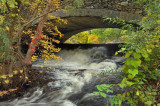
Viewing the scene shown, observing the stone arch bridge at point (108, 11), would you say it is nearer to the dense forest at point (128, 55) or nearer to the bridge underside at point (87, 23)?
the bridge underside at point (87, 23)

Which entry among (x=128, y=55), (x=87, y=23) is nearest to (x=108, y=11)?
(x=87, y=23)

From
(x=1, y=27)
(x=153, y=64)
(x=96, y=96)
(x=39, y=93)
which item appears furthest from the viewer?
(x=39, y=93)

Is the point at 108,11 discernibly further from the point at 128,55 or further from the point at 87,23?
the point at 128,55

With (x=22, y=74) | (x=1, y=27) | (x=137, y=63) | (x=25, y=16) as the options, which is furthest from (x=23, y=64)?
(x=137, y=63)

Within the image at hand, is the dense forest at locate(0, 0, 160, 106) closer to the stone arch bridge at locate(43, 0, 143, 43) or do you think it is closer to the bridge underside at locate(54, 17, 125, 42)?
the stone arch bridge at locate(43, 0, 143, 43)

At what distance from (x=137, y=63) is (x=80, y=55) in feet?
29.7

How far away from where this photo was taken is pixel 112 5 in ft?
20.1

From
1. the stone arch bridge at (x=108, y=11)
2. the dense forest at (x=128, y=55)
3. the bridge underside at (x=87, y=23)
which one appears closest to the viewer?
the dense forest at (x=128, y=55)

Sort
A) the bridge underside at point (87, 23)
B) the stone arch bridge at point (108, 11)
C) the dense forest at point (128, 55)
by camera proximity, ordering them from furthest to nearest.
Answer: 1. the bridge underside at point (87, 23)
2. the stone arch bridge at point (108, 11)
3. the dense forest at point (128, 55)

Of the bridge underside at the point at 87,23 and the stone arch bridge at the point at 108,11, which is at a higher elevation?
the stone arch bridge at the point at 108,11

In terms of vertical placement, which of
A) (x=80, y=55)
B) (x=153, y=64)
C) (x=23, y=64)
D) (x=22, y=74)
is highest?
(x=153, y=64)

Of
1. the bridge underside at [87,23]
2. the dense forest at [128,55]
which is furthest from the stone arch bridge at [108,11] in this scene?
the dense forest at [128,55]

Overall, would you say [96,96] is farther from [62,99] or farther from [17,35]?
[17,35]

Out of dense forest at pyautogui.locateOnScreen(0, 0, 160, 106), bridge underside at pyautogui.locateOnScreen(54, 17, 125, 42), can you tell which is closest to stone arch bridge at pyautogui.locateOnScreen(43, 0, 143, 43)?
bridge underside at pyautogui.locateOnScreen(54, 17, 125, 42)
